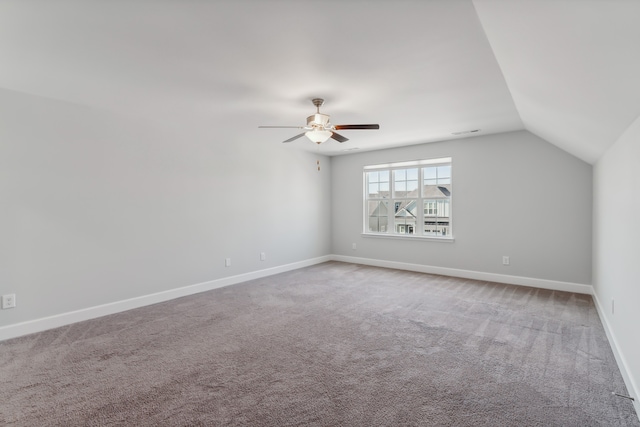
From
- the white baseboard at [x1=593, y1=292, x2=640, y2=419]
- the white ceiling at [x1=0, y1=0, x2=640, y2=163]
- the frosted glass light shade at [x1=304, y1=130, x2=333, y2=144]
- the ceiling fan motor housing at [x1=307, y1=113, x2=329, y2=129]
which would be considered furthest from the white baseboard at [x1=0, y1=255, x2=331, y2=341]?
the white baseboard at [x1=593, y1=292, x2=640, y2=419]

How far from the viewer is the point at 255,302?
4125mm

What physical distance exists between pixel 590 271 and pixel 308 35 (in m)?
4.94

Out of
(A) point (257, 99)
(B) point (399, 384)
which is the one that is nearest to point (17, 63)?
(A) point (257, 99)

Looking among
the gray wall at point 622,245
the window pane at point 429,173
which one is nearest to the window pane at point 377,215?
the window pane at point 429,173

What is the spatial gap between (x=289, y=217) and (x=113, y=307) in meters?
3.20

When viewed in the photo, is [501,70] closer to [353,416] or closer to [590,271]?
[353,416]

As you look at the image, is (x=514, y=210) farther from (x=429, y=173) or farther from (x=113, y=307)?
(x=113, y=307)

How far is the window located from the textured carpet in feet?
6.94

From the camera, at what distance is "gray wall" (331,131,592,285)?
4457 mm

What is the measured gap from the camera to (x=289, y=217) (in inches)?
241

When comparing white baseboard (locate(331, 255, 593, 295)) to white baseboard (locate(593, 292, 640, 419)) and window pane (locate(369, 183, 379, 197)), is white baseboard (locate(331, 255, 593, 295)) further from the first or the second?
window pane (locate(369, 183, 379, 197))

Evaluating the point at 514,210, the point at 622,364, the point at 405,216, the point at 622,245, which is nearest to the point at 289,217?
the point at 405,216

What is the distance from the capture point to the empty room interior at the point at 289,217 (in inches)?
74.9

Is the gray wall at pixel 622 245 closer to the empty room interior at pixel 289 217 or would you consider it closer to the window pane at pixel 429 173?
the empty room interior at pixel 289 217
